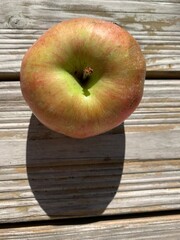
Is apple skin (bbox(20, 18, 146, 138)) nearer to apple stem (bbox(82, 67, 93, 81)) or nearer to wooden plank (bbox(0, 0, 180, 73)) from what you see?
apple stem (bbox(82, 67, 93, 81))

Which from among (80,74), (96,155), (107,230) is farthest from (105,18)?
(107,230)

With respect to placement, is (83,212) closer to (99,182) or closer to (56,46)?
(99,182)

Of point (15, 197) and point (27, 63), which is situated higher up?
point (27, 63)

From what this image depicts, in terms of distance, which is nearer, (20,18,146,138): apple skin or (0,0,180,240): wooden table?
(20,18,146,138): apple skin

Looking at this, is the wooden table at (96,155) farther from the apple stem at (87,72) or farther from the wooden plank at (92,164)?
the apple stem at (87,72)

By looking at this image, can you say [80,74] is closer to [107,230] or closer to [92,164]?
[92,164]

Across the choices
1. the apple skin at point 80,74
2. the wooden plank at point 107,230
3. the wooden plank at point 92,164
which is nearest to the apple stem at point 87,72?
the apple skin at point 80,74

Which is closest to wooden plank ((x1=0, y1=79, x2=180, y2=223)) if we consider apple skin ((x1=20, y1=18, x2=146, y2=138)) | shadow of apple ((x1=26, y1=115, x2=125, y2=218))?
shadow of apple ((x1=26, y1=115, x2=125, y2=218))

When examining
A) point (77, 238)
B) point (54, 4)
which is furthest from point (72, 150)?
point (54, 4)
